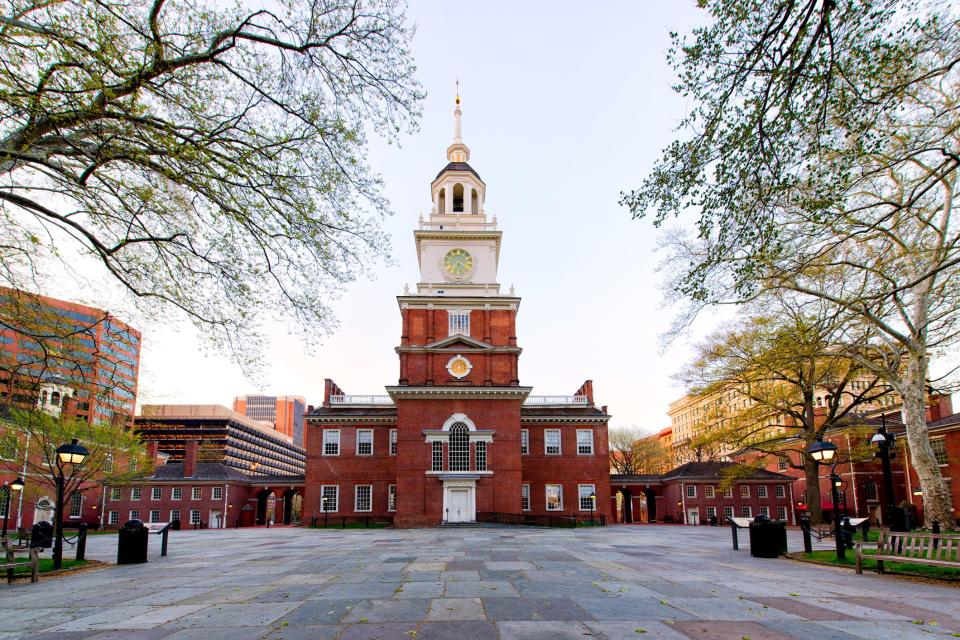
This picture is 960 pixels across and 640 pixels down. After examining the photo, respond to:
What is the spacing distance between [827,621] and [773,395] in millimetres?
27523

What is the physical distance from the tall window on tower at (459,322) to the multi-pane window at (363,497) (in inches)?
524

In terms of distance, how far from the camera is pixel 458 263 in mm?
42688

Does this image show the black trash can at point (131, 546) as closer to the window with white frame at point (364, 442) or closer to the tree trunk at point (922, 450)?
the tree trunk at point (922, 450)

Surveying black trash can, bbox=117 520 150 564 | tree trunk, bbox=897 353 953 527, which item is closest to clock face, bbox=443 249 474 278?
tree trunk, bbox=897 353 953 527

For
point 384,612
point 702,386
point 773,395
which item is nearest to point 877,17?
point 384,612

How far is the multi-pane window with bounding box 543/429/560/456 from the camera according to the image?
4384 centimetres

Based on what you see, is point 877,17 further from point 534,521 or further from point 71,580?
point 534,521

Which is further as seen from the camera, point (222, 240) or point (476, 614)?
point (222, 240)

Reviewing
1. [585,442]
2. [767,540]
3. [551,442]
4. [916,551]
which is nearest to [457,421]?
[551,442]

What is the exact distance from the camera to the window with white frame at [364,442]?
143 feet

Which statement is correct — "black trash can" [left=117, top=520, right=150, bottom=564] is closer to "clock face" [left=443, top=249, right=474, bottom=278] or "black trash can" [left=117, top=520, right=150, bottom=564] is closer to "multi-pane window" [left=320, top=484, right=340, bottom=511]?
"multi-pane window" [left=320, top=484, right=340, bottom=511]

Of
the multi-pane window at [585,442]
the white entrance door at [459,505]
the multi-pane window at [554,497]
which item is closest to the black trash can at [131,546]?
the white entrance door at [459,505]

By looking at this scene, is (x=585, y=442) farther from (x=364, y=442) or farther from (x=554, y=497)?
(x=364, y=442)

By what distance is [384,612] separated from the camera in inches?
314
